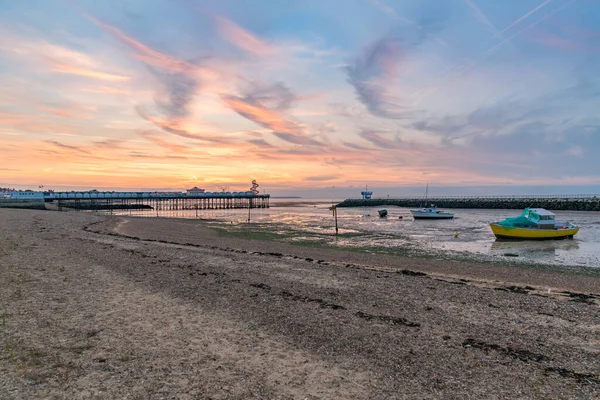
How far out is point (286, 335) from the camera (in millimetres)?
7504

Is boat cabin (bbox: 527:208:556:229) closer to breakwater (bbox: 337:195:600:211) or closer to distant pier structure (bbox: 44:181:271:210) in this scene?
breakwater (bbox: 337:195:600:211)

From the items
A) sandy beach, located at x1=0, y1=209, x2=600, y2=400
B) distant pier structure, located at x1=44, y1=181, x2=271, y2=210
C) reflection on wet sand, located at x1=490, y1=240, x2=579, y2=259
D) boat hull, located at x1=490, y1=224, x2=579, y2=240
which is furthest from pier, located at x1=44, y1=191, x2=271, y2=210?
sandy beach, located at x1=0, y1=209, x2=600, y2=400

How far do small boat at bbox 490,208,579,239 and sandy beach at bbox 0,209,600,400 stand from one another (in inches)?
786

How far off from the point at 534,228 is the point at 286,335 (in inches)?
1310

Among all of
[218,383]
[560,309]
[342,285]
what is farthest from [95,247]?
[560,309]

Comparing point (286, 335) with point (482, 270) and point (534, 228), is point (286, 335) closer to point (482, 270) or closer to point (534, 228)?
point (482, 270)

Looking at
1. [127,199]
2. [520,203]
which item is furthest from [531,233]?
[127,199]

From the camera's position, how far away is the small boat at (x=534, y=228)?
3167cm

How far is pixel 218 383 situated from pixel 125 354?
2.06 metres

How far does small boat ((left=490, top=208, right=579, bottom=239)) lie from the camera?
3167 cm

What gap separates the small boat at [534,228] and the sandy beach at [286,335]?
65.5 feet

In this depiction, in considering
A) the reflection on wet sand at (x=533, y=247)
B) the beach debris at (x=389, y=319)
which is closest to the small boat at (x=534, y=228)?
the reflection on wet sand at (x=533, y=247)

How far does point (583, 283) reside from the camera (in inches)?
571

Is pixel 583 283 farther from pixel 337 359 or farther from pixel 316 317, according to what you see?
pixel 337 359
